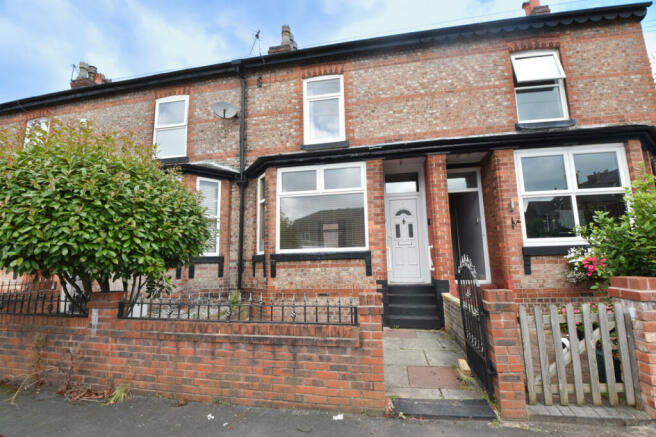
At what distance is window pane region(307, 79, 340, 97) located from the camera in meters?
7.72

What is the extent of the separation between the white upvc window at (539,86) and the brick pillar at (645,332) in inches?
208

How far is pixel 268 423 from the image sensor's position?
2639 millimetres

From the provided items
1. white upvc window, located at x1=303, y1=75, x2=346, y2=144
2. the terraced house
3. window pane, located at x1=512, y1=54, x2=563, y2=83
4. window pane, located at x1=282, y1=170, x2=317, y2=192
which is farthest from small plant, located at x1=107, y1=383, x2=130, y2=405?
window pane, located at x1=512, y1=54, x2=563, y2=83

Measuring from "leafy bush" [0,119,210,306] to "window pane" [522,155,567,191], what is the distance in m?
6.65

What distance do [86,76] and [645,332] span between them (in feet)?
48.9

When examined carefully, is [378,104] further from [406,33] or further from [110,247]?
[110,247]

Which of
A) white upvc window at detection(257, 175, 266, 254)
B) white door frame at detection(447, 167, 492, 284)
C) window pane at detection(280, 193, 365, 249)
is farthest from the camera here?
white upvc window at detection(257, 175, 266, 254)

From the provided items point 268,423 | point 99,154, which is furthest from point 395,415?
point 99,154

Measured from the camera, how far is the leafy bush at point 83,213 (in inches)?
112

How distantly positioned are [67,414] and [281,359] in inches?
85.8

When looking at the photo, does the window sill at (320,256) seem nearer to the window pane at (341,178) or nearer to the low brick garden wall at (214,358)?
the window pane at (341,178)

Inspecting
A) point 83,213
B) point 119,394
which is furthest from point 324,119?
point 119,394

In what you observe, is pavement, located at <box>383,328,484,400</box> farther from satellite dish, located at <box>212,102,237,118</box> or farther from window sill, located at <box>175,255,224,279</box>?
satellite dish, located at <box>212,102,237,118</box>

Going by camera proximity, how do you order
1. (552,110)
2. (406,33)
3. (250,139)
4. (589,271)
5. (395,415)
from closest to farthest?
1. (395,415)
2. (589,271)
3. (552,110)
4. (406,33)
5. (250,139)
